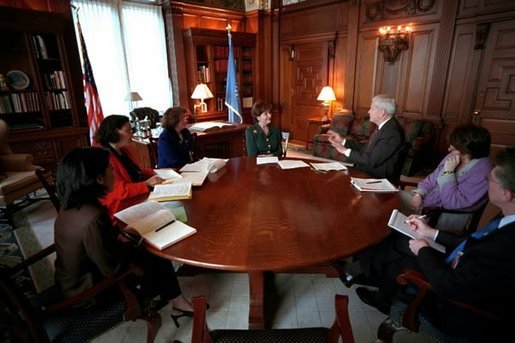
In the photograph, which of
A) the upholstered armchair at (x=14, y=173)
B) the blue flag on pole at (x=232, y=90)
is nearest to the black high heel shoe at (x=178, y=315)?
the upholstered armchair at (x=14, y=173)

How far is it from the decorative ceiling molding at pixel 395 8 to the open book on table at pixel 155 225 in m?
4.97

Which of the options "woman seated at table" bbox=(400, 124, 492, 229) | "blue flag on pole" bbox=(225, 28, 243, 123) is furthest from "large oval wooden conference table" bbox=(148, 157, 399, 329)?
"blue flag on pole" bbox=(225, 28, 243, 123)

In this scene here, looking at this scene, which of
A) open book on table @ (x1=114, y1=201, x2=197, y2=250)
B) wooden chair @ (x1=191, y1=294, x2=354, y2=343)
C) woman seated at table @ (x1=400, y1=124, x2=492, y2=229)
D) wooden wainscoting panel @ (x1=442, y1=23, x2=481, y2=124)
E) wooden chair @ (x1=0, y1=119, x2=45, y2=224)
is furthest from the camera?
wooden wainscoting panel @ (x1=442, y1=23, x2=481, y2=124)

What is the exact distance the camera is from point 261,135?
293 centimetres

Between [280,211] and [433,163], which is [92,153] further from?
[433,163]

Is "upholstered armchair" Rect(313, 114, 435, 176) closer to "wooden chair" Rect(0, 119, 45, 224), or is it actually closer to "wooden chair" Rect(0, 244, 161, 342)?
"wooden chair" Rect(0, 244, 161, 342)

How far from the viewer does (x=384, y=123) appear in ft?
7.56

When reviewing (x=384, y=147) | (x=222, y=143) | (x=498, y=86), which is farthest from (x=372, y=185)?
(x=498, y=86)

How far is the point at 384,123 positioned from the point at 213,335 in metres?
1.99

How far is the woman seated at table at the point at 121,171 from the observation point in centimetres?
181

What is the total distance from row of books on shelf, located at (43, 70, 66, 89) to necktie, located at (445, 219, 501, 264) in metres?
4.78

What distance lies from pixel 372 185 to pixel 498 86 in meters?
3.49

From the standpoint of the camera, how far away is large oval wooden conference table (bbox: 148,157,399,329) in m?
1.24

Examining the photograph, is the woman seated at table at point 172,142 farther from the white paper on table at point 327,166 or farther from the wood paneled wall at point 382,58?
the wood paneled wall at point 382,58
